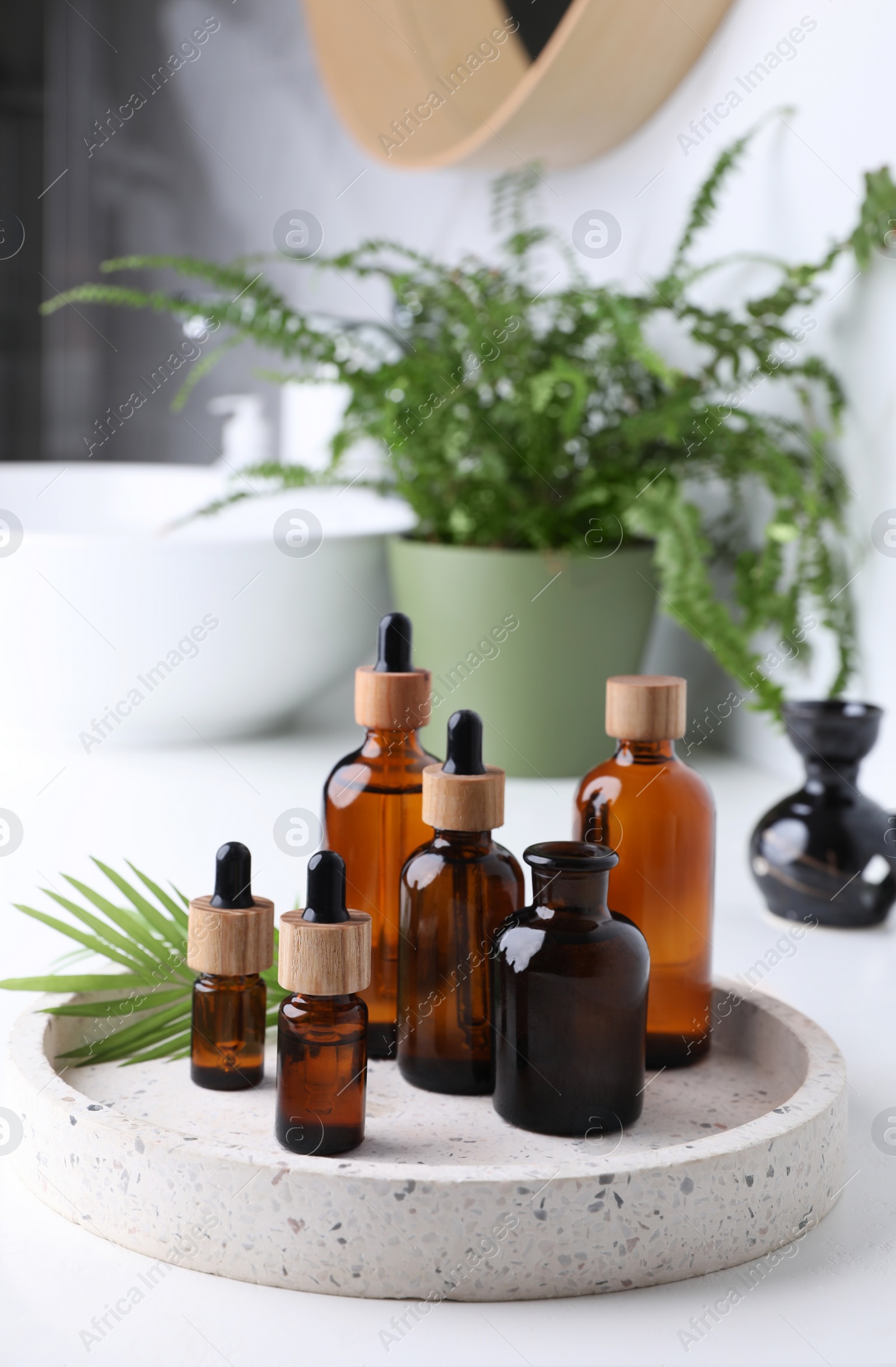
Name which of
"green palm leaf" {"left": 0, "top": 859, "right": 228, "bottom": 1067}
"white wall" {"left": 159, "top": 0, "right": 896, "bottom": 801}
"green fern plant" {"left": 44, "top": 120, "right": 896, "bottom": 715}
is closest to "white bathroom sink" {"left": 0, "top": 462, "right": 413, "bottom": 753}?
"green fern plant" {"left": 44, "top": 120, "right": 896, "bottom": 715}

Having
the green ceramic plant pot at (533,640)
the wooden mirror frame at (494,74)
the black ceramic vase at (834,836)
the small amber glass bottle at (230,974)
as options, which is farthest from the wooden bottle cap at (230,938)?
the wooden mirror frame at (494,74)

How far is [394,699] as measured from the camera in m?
0.50

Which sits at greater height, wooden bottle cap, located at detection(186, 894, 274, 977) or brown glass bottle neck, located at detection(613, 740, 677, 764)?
brown glass bottle neck, located at detection(613, 740, 677, 764)

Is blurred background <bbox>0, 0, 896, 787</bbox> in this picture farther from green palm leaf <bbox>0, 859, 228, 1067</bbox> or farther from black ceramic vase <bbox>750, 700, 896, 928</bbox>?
green palm leaf <bbox>0, 859, 228, 1067</bbox>

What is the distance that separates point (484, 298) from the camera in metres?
1.05

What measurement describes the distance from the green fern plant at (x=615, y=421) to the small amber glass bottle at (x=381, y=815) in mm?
446

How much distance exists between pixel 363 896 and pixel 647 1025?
12 cm

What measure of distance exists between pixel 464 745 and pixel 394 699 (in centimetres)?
5

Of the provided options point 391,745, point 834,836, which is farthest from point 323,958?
point 834,836

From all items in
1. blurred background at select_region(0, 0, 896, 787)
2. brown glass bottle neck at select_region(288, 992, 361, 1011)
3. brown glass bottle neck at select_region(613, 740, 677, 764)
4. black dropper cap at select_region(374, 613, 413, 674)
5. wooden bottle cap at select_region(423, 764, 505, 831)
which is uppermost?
blurred background at select_region(0, 0, 896, 787)

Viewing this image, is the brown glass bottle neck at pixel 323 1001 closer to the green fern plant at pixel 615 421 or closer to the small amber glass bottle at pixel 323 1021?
the small amber glass bottle at pixel 323 1021

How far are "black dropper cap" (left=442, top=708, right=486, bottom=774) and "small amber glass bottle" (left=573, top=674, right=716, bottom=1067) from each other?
68mm

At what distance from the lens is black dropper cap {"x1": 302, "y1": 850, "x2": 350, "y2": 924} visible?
0.41 m

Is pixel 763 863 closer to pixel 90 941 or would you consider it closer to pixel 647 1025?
pixel 647 1025
